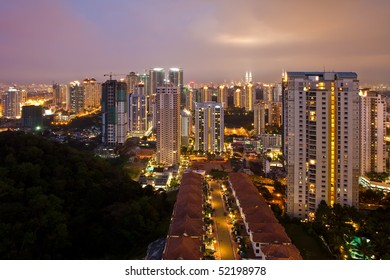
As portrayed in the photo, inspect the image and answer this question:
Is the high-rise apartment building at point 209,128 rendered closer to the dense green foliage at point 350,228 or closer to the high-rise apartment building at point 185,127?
the high-rise apartment building at point 185,127

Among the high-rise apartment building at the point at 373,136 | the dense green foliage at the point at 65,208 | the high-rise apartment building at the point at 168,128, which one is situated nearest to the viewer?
the dense green foliage at the point at 65,208

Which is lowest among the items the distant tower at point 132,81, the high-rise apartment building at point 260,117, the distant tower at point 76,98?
the high-rise apartment building at point 260,117

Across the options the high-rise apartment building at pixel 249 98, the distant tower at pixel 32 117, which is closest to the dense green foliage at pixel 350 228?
the distant tower at pixel 32 117

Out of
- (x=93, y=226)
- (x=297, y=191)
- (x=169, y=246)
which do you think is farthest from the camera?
(x=297, y=191)

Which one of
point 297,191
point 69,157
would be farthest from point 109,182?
point 297,191

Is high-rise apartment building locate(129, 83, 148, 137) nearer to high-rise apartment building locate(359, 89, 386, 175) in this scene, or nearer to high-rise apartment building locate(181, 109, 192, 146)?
high-rise apartment building locate(181, 109, 192, 146)

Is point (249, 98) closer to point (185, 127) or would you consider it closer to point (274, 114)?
point (274, 114)
